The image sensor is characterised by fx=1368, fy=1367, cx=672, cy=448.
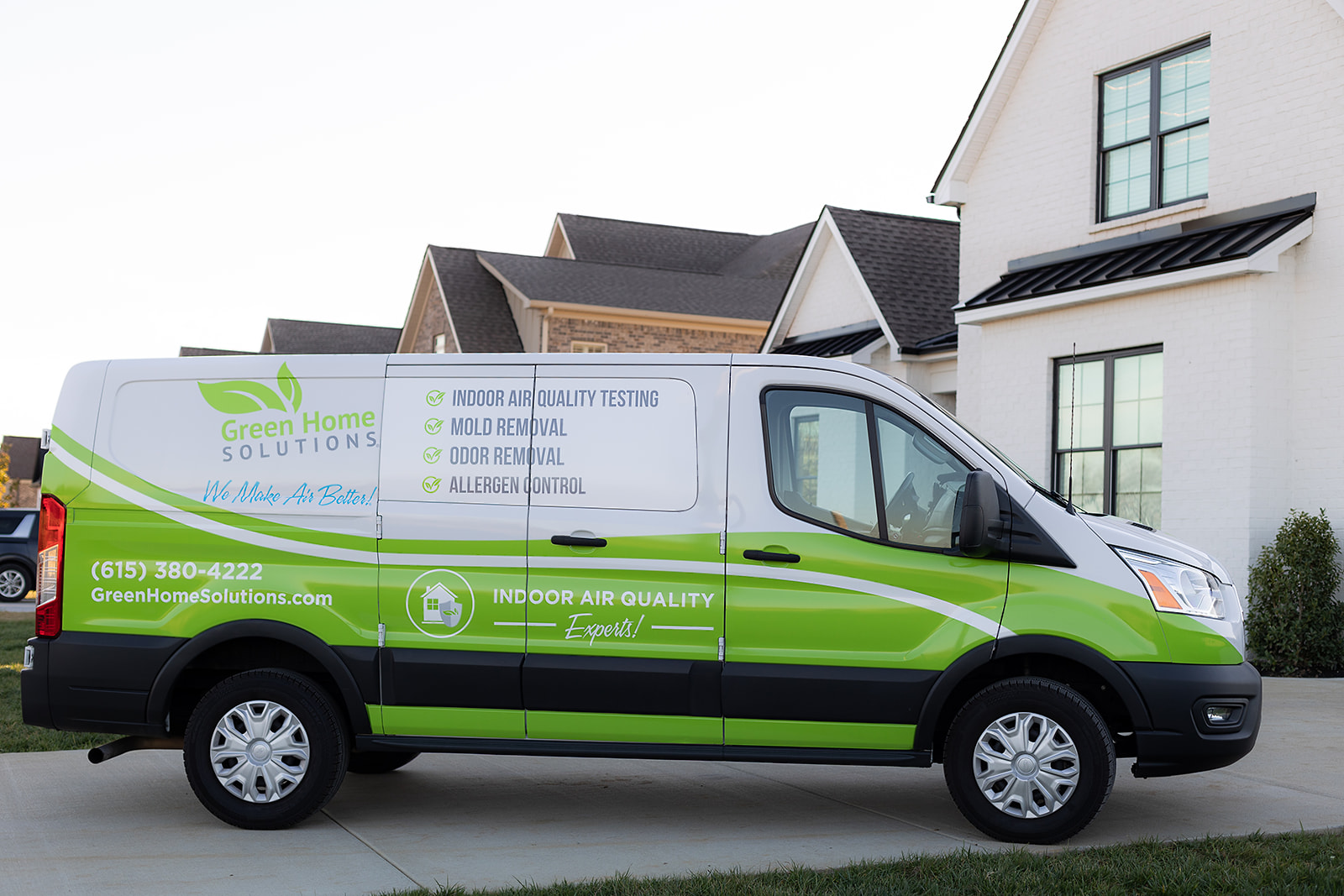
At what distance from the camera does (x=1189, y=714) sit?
20.5ft

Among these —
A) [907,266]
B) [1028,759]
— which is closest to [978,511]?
[1028,759]

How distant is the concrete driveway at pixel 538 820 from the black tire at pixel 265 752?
0.13m

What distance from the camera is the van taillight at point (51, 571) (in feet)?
21.9

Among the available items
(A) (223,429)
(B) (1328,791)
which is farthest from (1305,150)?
(A) (223,429)

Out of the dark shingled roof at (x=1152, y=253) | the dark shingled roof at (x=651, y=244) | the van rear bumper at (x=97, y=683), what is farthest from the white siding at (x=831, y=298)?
the dark shingled roof at (x=651, y=244)

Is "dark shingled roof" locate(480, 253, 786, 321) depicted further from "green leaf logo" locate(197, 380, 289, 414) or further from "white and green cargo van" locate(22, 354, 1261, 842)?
"white and green cargo van" locate(22, 354, 1261, 842)

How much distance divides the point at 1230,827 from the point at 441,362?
4.48 m

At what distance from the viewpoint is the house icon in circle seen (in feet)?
21.5

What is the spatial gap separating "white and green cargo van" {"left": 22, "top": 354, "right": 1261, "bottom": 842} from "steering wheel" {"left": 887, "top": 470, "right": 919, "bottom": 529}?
0.01 m

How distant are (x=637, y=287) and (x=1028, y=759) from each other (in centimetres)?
2697

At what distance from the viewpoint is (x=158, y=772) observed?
8133mm

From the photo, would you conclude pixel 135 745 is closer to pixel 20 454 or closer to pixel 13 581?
pixel 13 581

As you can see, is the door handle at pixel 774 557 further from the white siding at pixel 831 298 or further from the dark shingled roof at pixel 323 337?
the dark shingled roof at pixel 323 337

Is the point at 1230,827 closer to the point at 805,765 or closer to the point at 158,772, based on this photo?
the point at 805,765
